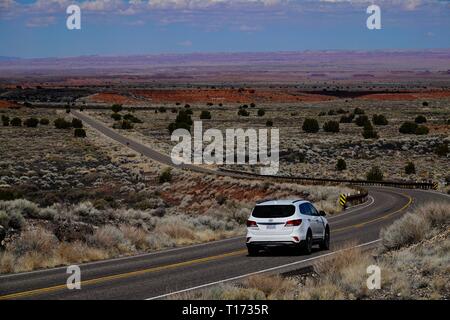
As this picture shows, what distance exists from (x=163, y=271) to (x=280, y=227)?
3.77 m

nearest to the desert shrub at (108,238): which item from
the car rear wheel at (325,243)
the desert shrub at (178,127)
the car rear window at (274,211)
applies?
the car rear window at (274,211)

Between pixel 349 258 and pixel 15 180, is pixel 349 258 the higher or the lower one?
the higher one

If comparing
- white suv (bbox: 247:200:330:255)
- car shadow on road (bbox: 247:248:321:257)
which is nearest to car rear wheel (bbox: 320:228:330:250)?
car shadow on road (bbox: 247:248:321:257)

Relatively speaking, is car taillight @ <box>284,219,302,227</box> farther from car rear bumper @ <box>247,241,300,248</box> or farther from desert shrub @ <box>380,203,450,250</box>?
desert shrub @ <box>380,203,450,250</box>

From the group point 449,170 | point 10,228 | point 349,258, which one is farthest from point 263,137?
point 349,258

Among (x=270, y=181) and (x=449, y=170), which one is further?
(x=449, y=170)

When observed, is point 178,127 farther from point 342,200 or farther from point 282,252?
point 282,252

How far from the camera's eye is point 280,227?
19.8m

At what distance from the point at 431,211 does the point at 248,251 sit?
5229 mm

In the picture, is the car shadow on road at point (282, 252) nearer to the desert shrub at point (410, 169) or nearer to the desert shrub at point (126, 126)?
the desert shrub at point (410, 169)

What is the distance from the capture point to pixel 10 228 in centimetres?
2334

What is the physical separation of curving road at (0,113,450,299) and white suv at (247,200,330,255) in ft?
1.28
